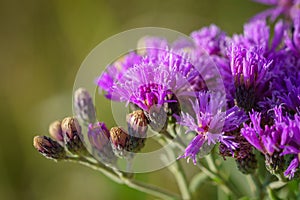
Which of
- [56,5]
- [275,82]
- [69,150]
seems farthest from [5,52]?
[275,82]

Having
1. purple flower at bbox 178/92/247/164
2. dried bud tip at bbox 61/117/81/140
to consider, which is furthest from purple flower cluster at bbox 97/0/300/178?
dried bud tip at bbox 61/117/81/140

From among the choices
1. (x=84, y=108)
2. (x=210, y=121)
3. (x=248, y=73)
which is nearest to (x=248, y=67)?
(x=248, y=73)

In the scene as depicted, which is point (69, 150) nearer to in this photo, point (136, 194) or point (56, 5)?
point (136, 194)

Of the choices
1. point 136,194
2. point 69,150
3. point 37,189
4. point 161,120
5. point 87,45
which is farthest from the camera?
point 87,45

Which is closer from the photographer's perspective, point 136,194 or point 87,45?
point 136,194

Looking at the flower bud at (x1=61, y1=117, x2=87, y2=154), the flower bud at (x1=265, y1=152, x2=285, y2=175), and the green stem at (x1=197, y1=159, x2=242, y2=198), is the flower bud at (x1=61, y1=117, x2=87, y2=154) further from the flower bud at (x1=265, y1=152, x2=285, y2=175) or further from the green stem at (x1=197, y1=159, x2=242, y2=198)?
the flower bud at (x1=265, y1=152, x2=285, y2=175)

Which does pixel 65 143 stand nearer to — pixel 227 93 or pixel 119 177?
pixel 119 177

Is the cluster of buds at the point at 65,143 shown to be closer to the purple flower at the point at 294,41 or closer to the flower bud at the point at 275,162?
the flower bud at the point at 275,162

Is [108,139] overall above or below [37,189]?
above
